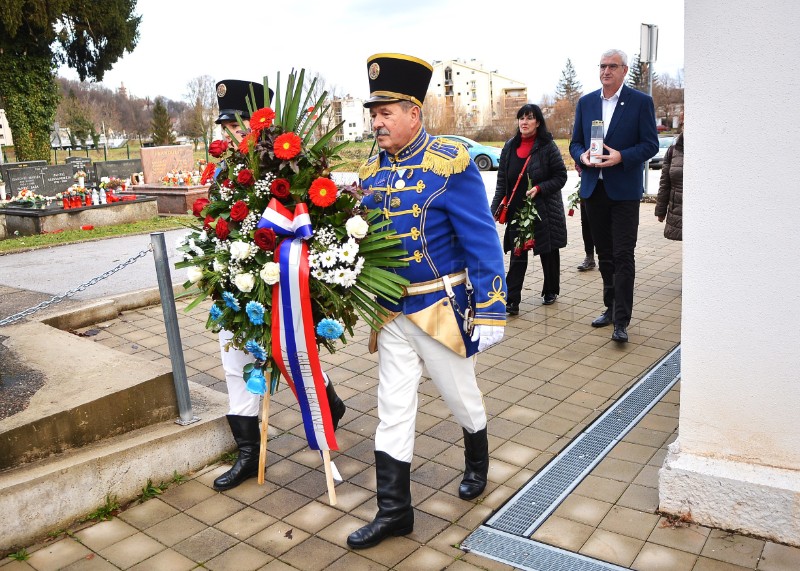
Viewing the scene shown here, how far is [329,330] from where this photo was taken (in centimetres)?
341

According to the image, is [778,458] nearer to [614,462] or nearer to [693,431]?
[693,431]

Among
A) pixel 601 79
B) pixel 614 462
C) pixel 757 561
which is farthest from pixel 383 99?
pixel 601 79

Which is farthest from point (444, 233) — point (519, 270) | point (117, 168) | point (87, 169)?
point (87, 169)

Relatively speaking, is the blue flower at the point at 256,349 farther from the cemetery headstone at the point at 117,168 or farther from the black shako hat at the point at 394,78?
the cemetery headstone at the point at 117,168

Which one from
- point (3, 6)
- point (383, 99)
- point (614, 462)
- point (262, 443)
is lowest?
point (614, 462)

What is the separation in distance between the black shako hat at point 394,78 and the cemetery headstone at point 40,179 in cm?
1538

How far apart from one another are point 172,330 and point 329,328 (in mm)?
1202

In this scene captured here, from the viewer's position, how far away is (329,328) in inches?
134

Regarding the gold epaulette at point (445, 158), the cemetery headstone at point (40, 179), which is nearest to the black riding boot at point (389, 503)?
the gold epaulette at point (445, 158)

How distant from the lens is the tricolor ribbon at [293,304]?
10.9 feet

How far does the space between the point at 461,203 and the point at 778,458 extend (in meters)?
1.77

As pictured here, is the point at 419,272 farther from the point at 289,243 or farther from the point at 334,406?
the point at 334,406

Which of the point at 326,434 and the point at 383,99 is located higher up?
the point at 383,99

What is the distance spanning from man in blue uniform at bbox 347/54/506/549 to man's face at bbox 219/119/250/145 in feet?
2.35
